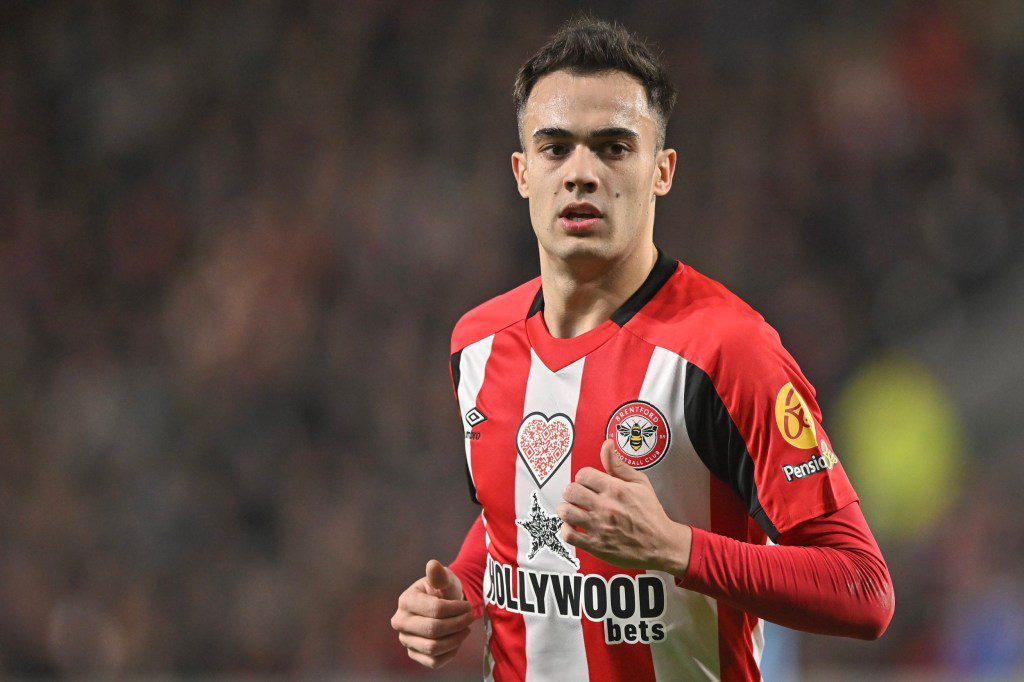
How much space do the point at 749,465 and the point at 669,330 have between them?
0.34 metres

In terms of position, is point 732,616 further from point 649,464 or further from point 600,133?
point 600,133

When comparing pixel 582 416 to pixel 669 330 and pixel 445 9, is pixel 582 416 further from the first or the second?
pixel 445 9

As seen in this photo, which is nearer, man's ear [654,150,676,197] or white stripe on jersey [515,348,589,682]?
white stripe on jersey [515,348,589,682]

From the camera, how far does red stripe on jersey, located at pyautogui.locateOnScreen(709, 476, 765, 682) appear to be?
2.16 m

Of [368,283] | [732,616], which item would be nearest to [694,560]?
[732,616]

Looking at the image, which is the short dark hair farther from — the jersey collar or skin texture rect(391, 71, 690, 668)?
the jersey collar

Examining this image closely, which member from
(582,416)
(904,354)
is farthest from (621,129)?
(904,354)

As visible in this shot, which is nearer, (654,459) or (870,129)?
(654,459)

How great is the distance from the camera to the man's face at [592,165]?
2.25m

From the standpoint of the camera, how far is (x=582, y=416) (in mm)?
2264

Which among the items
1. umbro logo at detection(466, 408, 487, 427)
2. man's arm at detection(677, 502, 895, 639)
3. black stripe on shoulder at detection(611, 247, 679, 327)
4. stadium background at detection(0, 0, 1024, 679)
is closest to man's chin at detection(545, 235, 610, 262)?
black stripe on shoulder at detection(611, 247, 679, 327)

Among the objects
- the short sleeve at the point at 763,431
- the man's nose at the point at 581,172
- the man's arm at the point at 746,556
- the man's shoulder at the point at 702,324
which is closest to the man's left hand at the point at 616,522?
the man's arm at the point at 746,556

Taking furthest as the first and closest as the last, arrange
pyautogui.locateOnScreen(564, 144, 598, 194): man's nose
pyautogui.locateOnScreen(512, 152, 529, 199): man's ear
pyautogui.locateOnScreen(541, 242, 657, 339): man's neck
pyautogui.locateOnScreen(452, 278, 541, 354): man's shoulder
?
pyautogui.locateOnScreen(452, 278, 541, 354): man's shoulder, pyautogui.locateOnScreen(512, 152, 529, 199): man's ear, pyautogui.locateOnScreen(541, 242, 657, 339): man's neck, pyautogui.locateOnScreen(564, 144, 598, 194): man's nose

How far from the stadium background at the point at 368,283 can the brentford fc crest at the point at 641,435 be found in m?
3.89
